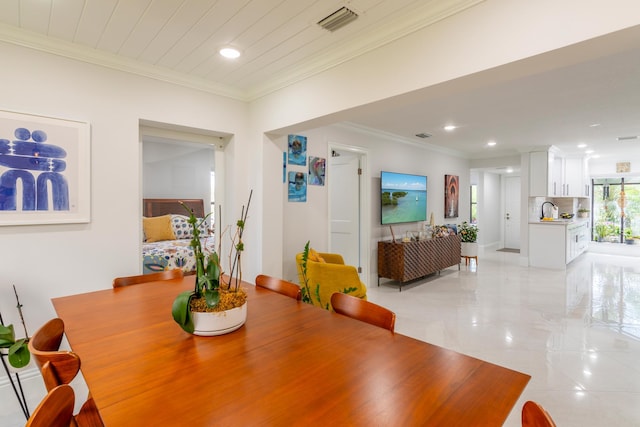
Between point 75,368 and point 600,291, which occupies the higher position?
point 75,368

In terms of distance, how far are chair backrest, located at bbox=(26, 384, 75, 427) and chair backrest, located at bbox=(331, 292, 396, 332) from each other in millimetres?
1139

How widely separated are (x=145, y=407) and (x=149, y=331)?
59 centimetres

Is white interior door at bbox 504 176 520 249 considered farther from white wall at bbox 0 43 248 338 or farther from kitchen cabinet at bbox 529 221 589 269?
white wall at bbox 0 43 248 338

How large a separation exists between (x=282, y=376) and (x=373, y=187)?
13.6 feet

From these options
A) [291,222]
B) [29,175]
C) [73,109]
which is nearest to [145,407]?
[29,175]

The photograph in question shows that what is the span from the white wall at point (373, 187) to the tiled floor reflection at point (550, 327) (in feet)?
3.54

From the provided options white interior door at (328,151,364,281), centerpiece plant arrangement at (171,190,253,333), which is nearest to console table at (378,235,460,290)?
white interior door at (328,151,364,281)

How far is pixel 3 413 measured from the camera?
2.05 meters

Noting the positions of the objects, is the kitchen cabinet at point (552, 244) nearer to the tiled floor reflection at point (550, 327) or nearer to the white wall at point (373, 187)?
the tiled floor reflection at point (550, 327)

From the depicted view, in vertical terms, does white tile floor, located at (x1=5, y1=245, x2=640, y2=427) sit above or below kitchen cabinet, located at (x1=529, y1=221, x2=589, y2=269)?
below

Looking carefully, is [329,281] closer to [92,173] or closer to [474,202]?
[92,173]

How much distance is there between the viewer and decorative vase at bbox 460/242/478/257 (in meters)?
6.45

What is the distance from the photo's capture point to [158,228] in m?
3.21

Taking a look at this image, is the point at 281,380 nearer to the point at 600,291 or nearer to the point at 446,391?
the point at 446,391
